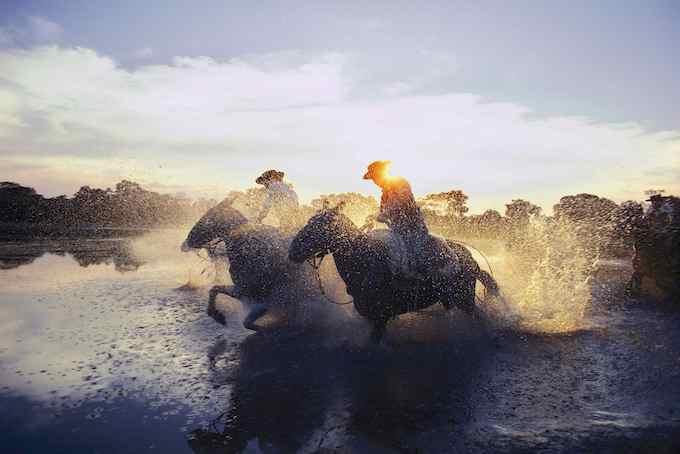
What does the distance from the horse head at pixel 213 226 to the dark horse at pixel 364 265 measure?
1684 millimetres

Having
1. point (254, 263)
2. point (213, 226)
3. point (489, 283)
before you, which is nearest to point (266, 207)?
point (213, 226)

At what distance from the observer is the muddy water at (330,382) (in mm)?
4457

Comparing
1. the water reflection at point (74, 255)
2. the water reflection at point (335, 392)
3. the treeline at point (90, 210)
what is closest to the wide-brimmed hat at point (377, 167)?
the water reflection at point (335, 392)

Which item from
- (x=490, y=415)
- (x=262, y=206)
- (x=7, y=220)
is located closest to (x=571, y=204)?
(x=262, y=206)

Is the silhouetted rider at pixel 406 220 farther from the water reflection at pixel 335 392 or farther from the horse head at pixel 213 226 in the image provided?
the horse head at pixel 213 226

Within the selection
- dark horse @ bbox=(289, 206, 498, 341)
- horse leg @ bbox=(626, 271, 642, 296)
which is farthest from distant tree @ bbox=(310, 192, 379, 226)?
horse leg @ bbox=(626, 271, 642, 296)

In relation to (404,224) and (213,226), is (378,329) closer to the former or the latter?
(404,224)

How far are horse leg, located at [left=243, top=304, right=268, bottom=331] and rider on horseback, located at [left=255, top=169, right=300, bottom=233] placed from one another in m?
2.04

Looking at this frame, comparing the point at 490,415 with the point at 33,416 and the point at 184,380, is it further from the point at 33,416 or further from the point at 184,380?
the point at 33,416

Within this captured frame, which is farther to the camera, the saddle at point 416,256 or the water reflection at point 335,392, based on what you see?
the saddle at point 416,256

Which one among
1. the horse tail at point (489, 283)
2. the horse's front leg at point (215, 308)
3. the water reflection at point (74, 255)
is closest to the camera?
the horse's front leg at point (215, 308)

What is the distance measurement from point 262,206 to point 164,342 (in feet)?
10.3

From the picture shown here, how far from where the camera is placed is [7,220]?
136 feet

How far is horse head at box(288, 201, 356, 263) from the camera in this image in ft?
21.6
